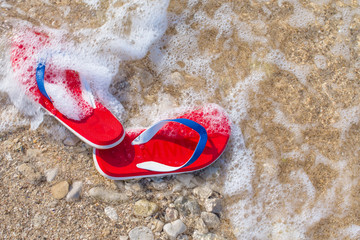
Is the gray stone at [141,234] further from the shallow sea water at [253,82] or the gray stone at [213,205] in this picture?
the shallow sea water at [253,82]

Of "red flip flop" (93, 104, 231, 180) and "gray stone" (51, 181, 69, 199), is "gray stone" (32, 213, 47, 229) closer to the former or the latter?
"gray stone" (51, 181, 69, 199)

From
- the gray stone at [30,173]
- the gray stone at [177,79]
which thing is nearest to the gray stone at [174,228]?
the gray stone at [30,173]

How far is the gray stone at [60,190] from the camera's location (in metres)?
1.84

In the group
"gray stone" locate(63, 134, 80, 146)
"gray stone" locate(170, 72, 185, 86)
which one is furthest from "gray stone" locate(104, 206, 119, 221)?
"gray stone" locate(170, 72, 185, 86)

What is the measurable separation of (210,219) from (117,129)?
829 mm

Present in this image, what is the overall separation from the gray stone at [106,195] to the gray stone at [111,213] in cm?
5

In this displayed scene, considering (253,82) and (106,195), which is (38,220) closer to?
(106,195)

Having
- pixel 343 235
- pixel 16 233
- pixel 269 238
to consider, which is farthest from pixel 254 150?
pixel 16 233

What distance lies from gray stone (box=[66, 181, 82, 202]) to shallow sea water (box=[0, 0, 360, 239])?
0.51 m

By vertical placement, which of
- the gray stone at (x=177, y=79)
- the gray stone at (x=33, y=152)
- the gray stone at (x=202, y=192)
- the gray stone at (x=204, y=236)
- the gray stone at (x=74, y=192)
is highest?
the gray stone at (x=177, y=79)

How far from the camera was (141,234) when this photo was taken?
6.03 ft

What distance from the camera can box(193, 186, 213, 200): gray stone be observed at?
1959 millimetres

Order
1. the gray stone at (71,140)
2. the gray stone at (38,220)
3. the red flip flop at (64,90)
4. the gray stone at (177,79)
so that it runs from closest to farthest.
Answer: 1. the gray stone at (38,220)
2. the red flip flop at (64,90)
3. the gray stone at (71,140)
4. the gray stone at (177,79)

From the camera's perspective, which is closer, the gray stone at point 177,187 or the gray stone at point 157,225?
the gray stone at point 157,225
